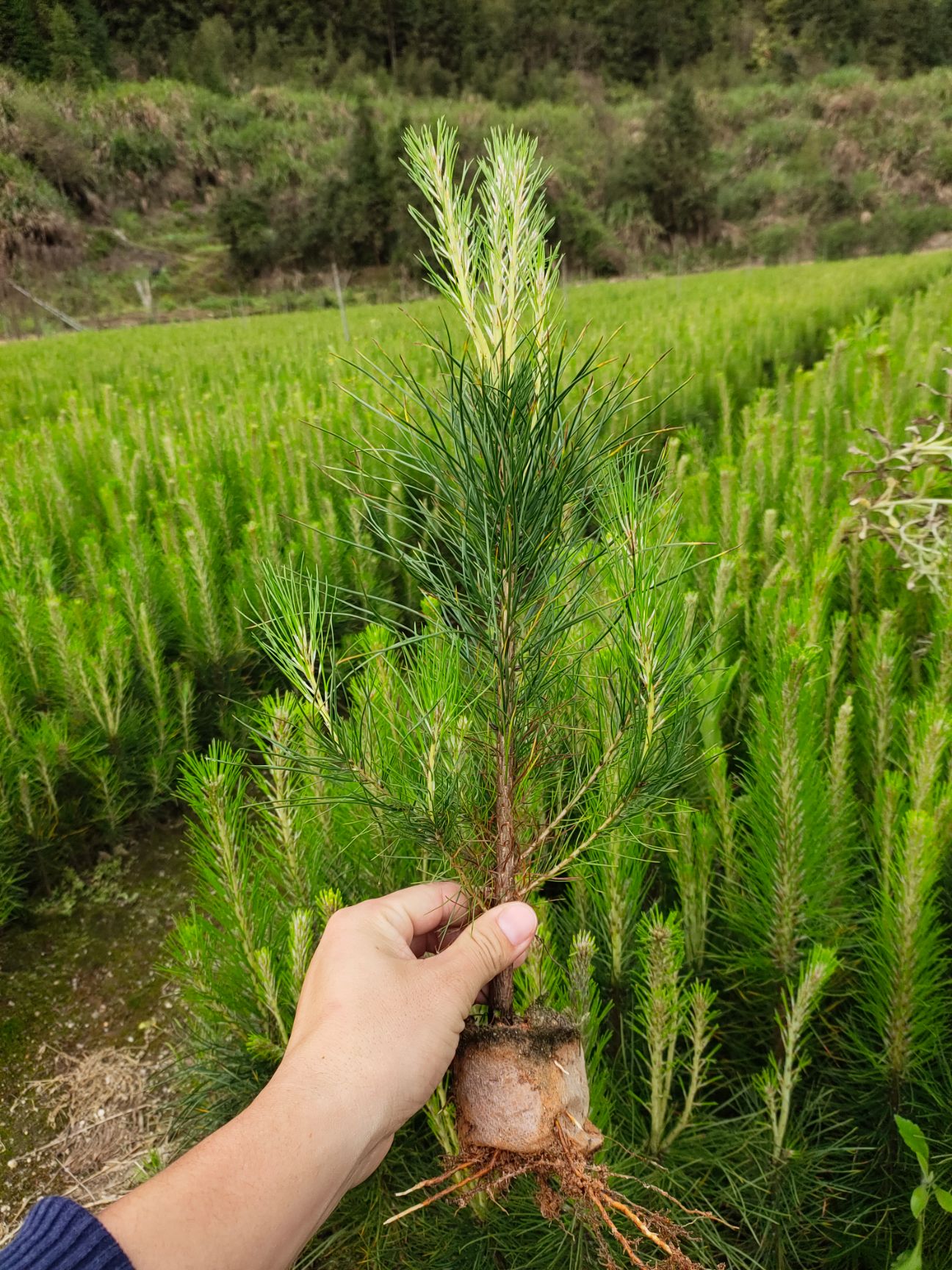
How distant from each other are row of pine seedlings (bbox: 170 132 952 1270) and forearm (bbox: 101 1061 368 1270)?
13 centimetres

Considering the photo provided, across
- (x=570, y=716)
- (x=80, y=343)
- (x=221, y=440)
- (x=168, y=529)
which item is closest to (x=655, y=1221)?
(x=570, y=716)

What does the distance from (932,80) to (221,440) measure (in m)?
52.0

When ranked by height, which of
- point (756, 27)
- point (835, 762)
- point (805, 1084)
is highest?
point (756, 27)

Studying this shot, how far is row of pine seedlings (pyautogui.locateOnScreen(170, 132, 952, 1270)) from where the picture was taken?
0.76m

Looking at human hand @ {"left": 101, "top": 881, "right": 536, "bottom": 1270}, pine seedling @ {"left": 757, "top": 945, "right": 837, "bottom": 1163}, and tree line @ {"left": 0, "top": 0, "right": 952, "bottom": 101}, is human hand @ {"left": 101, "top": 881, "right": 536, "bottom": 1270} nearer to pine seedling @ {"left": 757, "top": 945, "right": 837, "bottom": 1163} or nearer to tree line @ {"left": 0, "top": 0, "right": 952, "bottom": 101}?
pine seedling @ {"left": 757, "top": 945, "right": 837, "bottom": 1163}

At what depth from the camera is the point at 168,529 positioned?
2424mm

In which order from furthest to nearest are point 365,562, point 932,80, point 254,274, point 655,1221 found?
point 932,80 → point 254,274 → point 365,562 → point 655,1221

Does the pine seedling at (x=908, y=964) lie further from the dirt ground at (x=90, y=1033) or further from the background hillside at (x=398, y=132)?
the background hillside at (x=398, y=132)

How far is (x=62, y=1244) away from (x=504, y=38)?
6073cm

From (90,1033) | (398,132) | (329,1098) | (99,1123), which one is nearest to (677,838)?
(329,1098)

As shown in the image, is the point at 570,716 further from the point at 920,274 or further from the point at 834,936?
the point at 920,274

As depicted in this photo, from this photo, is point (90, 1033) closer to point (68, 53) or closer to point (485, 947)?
point (485, 947)

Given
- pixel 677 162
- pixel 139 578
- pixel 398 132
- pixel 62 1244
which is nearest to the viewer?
pixel 62 1244

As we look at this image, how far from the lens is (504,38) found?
47.6 meters
